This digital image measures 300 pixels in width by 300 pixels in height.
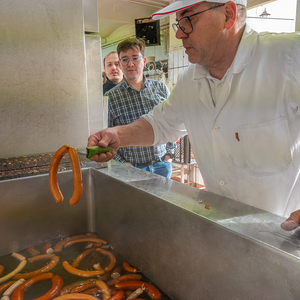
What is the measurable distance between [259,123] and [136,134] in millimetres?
627

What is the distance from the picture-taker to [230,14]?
110 cm

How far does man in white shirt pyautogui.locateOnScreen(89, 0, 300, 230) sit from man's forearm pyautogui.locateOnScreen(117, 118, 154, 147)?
0.45 ft

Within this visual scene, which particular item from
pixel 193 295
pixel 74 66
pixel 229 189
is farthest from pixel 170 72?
pixel 193 295

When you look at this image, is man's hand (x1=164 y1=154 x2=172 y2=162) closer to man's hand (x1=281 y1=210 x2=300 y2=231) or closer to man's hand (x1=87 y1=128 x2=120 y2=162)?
man's hand (x1=87 y1=128 x2=120 y2=162)

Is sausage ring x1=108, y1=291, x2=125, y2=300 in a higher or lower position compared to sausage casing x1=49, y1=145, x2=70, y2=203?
lower

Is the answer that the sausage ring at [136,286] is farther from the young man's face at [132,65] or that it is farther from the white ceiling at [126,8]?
the white ceiling at [126,8]

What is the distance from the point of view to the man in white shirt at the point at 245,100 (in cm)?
108

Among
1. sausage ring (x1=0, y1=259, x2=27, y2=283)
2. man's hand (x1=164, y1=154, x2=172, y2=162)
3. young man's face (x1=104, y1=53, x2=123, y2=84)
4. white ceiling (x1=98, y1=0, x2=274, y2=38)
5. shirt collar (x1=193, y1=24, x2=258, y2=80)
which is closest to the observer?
sausage ring (x1=0, y1=259, x2=27, y2=283)

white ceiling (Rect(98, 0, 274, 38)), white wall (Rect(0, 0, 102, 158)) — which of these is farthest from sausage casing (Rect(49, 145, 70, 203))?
white ceiling (Rect(98, 0, 274, 38))

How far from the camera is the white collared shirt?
107 centimetres

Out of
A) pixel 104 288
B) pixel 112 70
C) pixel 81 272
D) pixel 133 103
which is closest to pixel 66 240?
pixel 81 272

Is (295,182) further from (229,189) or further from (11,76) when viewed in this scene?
(11,76)

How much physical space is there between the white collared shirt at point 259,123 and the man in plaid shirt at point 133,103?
1260mm

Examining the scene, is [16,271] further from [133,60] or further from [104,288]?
[133,60]
